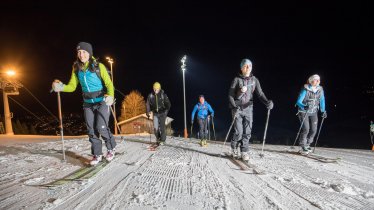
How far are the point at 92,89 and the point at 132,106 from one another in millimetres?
43101

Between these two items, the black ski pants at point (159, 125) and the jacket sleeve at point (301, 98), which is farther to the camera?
the black ski pants at point (159, 125)

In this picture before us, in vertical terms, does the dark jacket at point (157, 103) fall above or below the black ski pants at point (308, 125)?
above

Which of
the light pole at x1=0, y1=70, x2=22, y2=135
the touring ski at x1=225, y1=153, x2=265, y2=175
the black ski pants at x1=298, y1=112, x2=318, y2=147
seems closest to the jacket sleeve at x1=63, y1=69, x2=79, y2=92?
the touring ski at x1=225, y1=153, x2=265, y2=175

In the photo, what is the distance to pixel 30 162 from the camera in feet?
16.5

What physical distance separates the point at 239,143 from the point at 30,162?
500cm

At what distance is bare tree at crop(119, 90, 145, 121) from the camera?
46438 millimetres

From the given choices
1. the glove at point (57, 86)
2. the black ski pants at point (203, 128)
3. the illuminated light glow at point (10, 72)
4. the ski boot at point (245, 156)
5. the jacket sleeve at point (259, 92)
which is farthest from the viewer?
the illuminated light glow at point (10, 72)

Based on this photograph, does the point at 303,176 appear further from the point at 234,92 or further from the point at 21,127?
the point at 21,127

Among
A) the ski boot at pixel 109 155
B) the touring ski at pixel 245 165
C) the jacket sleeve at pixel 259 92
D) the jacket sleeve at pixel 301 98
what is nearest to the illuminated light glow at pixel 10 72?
the ski boot at pixel 109 155

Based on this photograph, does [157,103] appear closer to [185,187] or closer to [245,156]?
[245,156]

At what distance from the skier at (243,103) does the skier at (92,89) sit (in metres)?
3.01

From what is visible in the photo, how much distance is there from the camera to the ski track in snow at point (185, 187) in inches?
109

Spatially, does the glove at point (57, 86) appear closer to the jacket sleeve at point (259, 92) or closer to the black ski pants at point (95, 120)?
the black ski pants at point (95, 120)

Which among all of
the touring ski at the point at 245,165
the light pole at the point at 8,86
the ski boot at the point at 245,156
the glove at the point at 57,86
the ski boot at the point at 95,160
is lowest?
the touring ski at the point at 245,165
